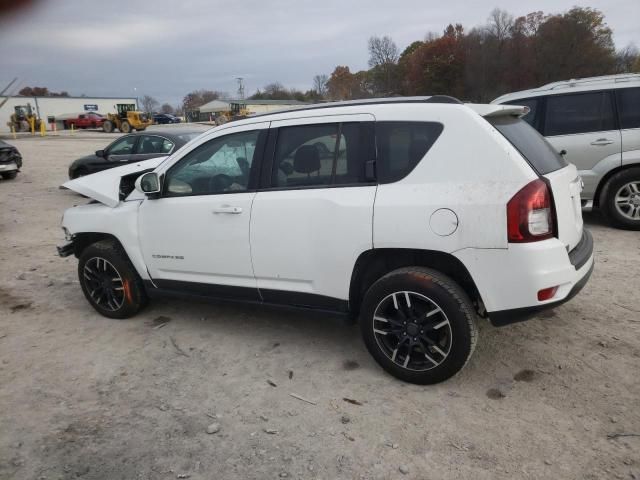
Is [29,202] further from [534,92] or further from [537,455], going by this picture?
[537,455]

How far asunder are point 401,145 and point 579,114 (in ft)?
15.7

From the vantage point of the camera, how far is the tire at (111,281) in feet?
14.2

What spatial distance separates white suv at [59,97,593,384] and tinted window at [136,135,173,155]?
19.4ft

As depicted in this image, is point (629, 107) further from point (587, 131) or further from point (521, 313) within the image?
point (521, 313)

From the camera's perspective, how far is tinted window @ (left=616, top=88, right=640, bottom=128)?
6160 mm

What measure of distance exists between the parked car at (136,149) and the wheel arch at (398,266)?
7025mm

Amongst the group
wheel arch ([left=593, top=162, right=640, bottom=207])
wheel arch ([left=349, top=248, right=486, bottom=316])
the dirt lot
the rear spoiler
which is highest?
the rear spoiler

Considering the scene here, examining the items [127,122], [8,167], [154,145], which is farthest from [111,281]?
[127,122]

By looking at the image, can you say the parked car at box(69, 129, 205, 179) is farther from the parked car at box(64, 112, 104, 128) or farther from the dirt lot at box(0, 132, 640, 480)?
the parked car at box(64, 112, 104, 128)

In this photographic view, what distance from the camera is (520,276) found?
107 inches

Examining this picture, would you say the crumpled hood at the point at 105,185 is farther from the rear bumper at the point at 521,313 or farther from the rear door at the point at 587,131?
the rear door at the point at 587,131

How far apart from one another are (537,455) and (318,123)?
2.45 meters

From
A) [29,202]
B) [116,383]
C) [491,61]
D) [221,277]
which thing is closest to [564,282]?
[221,277]

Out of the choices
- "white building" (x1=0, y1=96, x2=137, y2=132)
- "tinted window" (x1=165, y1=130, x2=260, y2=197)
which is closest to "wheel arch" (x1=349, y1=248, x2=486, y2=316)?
"tinted window" (x1=165, y1=130, x2=260, y2=197)
